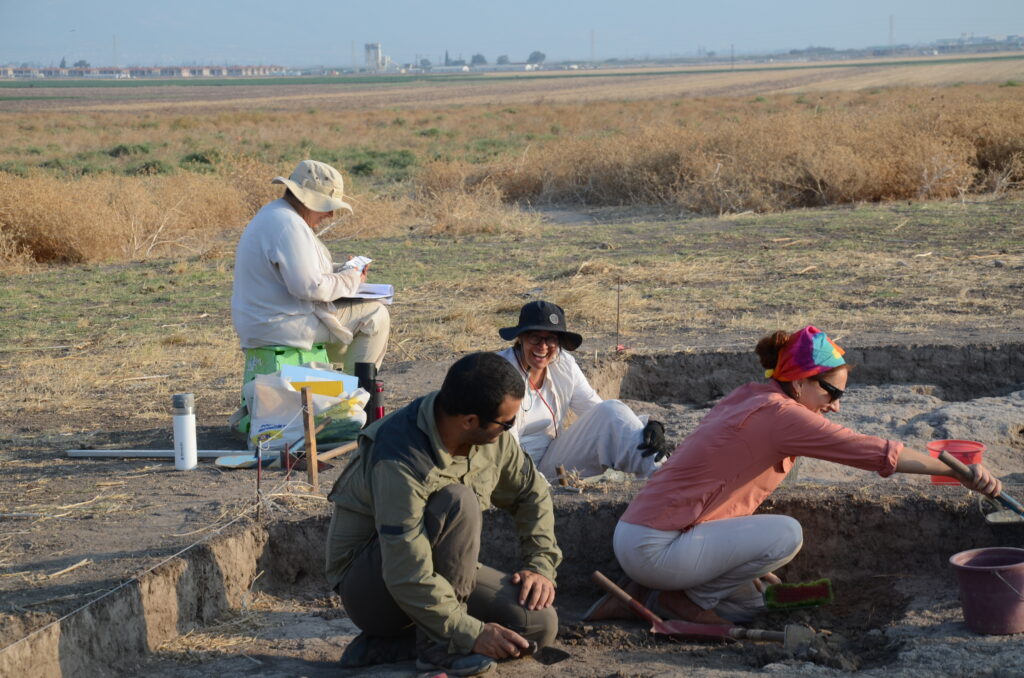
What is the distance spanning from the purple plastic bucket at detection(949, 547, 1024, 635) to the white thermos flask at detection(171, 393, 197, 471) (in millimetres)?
3566

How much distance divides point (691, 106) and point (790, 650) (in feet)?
156

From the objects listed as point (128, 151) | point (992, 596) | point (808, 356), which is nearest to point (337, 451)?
point (808, 356)

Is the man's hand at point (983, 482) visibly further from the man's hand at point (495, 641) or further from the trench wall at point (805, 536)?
the man's hand at point (495, 641)

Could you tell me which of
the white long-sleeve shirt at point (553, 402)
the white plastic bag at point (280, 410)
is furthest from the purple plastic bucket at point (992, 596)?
the white plastic bag at point (280, 410)

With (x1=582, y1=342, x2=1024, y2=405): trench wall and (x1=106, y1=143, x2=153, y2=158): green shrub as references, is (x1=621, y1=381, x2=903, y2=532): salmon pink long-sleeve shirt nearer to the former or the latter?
A: (x1=582, y1=342, x2=1024, y2=405): trench wall

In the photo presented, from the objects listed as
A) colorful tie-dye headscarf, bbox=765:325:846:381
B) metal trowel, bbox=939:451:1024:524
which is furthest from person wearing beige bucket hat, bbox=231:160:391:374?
metal trowel, bbox=939:451:1024:524

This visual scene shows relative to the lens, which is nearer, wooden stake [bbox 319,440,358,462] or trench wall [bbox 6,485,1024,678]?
trench wall [bbox 6,485,1024,678]

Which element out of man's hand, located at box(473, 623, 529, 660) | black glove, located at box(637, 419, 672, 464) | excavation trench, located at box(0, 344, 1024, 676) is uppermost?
black glove, located at box(637, 419, 672, 464)

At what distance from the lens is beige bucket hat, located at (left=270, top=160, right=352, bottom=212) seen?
5.88m

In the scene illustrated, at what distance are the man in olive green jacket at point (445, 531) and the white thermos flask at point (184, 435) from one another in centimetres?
213

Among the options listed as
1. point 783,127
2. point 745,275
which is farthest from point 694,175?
point 745,275

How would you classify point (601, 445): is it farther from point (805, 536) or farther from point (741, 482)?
point (741, 482)

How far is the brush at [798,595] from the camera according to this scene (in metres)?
4.21

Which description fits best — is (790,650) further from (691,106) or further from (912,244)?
(691,106)
